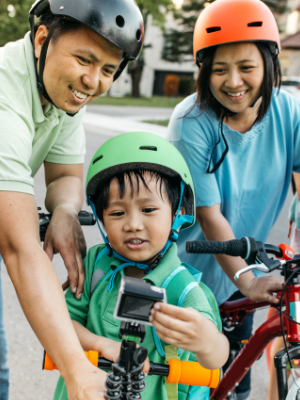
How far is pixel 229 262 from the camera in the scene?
2156 millimetres

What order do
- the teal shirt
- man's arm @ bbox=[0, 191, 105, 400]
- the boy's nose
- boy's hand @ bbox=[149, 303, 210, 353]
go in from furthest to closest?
the teal shirt → the boy's nose → man's arm @ bbox=[0, 191, 105, 400] → boy's hand @ bbox=[149, 303, 210, 353]

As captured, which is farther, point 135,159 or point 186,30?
point 186,30

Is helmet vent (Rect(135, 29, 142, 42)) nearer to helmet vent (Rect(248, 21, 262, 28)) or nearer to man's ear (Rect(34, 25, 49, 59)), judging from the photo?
man's ear (Rect(34, 25, 49, 59))

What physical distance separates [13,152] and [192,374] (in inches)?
37.5

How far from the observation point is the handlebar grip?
1313mm

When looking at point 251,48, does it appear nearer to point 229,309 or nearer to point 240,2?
point 240,2

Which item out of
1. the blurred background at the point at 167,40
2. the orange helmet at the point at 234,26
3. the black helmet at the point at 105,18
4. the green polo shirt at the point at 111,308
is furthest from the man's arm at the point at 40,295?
the blurred background at the point at 167,40

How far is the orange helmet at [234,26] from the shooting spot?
2145 mm

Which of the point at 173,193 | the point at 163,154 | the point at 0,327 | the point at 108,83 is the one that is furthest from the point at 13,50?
the point at 0,327

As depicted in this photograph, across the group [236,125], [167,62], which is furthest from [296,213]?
[167,62]

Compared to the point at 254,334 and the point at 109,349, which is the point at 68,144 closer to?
the point at 109,349

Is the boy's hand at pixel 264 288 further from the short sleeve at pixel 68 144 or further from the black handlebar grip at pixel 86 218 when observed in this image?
the short sleeve at pixel 68 144

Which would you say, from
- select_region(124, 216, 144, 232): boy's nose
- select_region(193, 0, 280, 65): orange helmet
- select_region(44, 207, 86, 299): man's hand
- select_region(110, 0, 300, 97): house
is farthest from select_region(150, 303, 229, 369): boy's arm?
select_region(110, 0, 300, 97): house

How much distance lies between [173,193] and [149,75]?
1808 inches
